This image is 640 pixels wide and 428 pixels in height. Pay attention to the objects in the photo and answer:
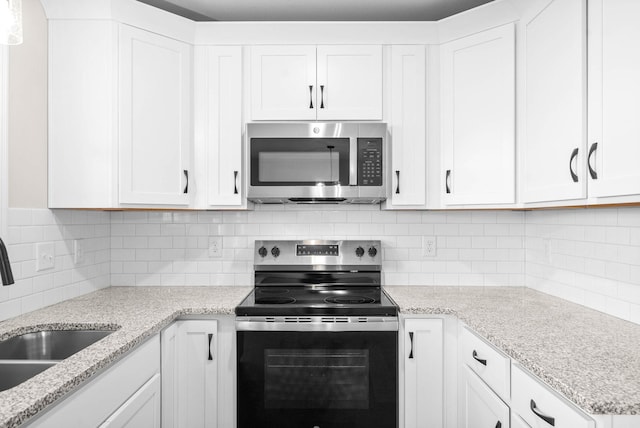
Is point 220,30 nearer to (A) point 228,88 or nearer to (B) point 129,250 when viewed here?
(A) point 228,88

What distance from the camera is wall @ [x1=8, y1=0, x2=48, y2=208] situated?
1718mm

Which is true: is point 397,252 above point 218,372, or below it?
above

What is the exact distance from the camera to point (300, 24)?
218 cm

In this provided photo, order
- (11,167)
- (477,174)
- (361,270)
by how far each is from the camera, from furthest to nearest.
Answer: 1. (361,270)
2. (477,174)
3. (11,167)

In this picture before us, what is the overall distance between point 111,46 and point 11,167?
72 cm

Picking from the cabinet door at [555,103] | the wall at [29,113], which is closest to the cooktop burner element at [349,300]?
the cabinet door at [555,103]

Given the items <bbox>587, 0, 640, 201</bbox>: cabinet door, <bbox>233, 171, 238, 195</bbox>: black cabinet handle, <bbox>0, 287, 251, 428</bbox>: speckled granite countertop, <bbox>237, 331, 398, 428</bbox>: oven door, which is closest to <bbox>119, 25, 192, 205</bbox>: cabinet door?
<bbox>233, 171, 238, 195</bbox>: black cabinet handle

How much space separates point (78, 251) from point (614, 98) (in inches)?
98.0

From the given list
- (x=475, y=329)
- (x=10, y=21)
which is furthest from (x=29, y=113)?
(x=475, y=329)

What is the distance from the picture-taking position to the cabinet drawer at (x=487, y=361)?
1439 mm

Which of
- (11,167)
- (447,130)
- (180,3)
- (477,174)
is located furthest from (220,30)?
(477,174)

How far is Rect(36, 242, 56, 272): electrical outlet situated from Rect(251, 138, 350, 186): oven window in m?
1.03

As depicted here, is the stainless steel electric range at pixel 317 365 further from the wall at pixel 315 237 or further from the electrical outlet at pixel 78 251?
the electrical outlet at pixel 78 251

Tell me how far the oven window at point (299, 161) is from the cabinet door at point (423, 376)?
0.86 metres
